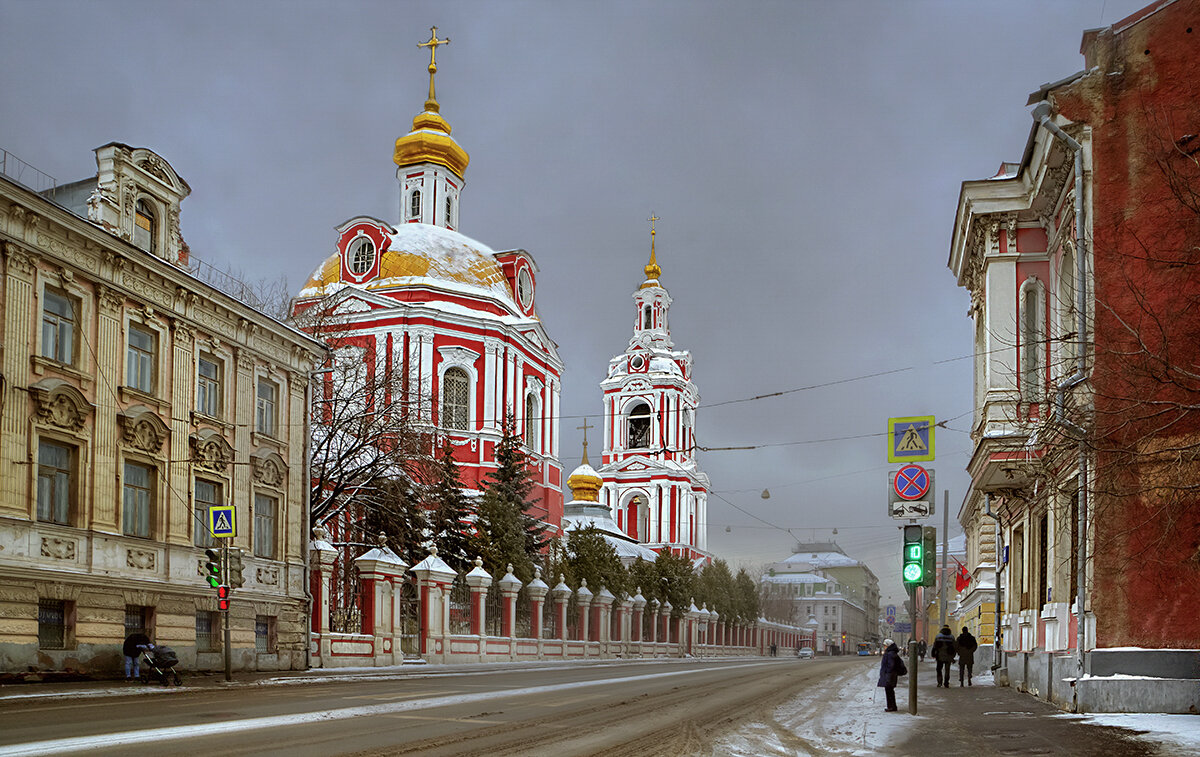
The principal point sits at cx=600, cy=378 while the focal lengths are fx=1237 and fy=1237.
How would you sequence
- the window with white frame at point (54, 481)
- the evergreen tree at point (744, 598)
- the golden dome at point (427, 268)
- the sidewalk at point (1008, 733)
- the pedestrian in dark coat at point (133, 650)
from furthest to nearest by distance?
1. the evergreen tree at point (744, 598)
2. the golden dome at point (427, 268)
3. the pedestrian in dark coat at point (133, 650)
4. the window with white frame at point (54, 481)
5. the sidewalk at point (1008, 733)

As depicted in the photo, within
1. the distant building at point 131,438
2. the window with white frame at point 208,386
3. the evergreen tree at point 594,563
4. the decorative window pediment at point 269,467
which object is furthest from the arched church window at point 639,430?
the window with white frame at point 208,386

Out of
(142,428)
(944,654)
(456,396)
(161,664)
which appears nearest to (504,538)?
(456,396)

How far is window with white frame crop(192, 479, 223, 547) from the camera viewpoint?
2664 cm

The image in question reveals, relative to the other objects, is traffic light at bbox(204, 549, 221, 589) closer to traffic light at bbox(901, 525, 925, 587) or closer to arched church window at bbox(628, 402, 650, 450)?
traffic light at bbox(901, 525, 925, 587)

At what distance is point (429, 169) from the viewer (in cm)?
6881

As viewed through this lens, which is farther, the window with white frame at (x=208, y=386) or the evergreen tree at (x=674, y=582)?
the evergreen tree at (x=674, y=582)

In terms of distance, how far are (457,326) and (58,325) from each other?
37225mm

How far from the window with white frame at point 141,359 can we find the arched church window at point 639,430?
7390 centimetres

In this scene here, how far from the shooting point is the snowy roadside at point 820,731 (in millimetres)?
11953

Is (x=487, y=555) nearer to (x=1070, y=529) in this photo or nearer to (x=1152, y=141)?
(x=1070, y=529)

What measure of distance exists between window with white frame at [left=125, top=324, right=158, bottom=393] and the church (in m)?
29.3

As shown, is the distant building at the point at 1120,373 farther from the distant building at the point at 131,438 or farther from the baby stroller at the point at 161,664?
the distant building at the point at 131,438

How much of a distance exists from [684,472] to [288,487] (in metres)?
70.3

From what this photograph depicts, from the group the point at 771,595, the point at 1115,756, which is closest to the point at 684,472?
the point at 771,595
